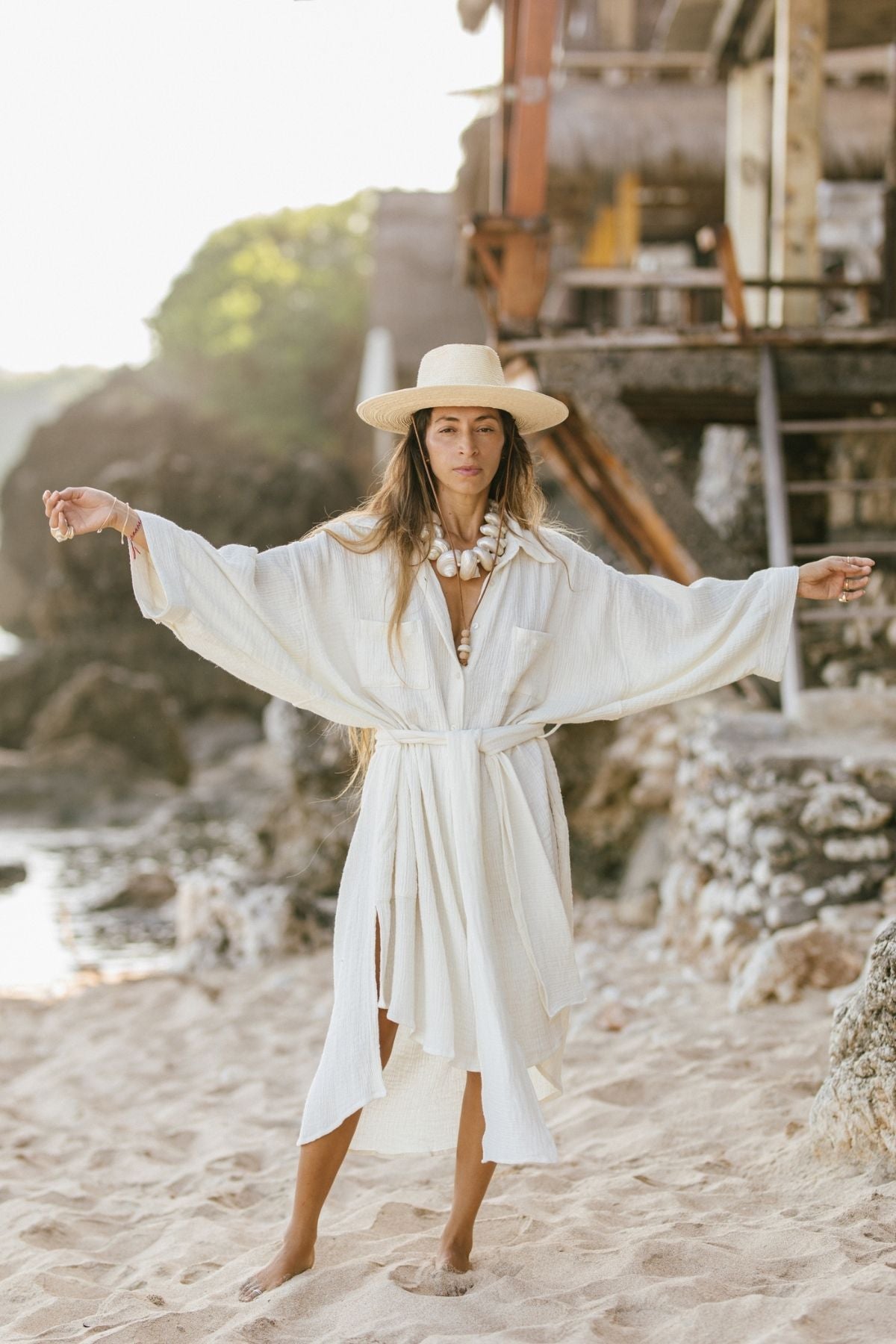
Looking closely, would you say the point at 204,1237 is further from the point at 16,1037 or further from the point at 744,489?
the point at 744,489

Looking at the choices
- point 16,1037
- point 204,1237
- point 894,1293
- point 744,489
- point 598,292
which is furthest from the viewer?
point 598,292

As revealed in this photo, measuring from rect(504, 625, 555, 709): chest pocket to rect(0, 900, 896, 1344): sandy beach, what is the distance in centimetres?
119

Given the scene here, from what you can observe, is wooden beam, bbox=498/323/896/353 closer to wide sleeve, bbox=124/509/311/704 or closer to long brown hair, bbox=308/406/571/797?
long brown hair, bbox=308/406/571/797

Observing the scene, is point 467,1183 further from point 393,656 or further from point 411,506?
point 411,506

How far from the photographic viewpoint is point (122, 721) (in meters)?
17.4

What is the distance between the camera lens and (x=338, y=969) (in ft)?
9.61

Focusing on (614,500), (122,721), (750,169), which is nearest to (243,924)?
(614,500)

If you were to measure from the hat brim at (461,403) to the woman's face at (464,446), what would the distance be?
3cm

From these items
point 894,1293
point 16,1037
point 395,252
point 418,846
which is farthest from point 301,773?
point 395,252

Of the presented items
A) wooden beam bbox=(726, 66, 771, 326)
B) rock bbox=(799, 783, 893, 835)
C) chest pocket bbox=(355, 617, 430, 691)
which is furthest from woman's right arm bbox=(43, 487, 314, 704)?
wooden beam bbox=(726, 66, 771, 326)

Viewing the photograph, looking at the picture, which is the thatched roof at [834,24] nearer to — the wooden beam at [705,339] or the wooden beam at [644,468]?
the wooden beam at [705,339]

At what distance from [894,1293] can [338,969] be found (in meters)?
1.23

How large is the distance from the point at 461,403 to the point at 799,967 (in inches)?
105

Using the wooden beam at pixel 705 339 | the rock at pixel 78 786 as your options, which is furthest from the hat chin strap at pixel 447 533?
the rock at pixel 78 786
